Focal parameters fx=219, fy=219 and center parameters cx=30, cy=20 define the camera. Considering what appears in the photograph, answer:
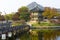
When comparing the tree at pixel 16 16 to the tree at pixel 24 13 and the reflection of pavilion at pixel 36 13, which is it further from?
the reflection of pavilion at pixel 36 13

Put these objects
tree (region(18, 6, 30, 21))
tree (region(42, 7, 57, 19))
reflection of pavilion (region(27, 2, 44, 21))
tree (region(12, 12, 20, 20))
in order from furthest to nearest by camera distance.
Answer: reflection of pavilion (region(27, 2, 44, 21))
tree (region(12, 12, 20, 20))
tree (region(42, 7, 57, 19))
tree (region(18, 6, 30, 21))

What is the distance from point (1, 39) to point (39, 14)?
34442 mm

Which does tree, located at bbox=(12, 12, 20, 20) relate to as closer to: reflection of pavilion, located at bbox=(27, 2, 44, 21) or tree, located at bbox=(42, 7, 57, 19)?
reflection of pavilion, located at bbox=(27, 2, 44, 21)

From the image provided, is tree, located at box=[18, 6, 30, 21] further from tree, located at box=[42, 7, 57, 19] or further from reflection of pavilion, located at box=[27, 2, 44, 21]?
tree, located at box=[42, 7, 57, 19]

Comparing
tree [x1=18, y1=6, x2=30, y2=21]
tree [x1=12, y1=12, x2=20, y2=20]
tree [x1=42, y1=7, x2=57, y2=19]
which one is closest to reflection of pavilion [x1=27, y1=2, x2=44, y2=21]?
tree [x1=18, y1=6, x2=30, y2=21]

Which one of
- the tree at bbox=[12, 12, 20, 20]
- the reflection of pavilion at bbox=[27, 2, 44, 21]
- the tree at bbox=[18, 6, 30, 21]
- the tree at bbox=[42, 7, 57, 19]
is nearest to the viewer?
the tree at bbox=[18, 6, 30, 21]

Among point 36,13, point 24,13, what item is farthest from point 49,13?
point 24,13

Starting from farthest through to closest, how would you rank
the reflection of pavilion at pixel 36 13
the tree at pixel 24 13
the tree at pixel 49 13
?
the reflection of pavilion at pixel 36 13
the tree at pixel 49 13
the tree at pixel 24 13

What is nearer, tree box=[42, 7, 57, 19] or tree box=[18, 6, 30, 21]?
tree box=[18, 6, 30, 21]

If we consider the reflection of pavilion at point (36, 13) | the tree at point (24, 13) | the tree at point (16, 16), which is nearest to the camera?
the tree at point (24, 13)

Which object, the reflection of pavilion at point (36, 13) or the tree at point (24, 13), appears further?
the reflection of pavilion at point (36, 13)

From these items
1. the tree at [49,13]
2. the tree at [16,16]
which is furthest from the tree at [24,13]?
the tree at [49,13]

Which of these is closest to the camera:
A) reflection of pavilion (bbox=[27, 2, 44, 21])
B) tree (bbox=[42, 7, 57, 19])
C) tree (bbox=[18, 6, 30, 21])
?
tree (bbox=[18, 6, 30, 21])

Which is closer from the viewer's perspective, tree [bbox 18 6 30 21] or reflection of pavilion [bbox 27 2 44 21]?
tree [bbox 18 6 30 21]
